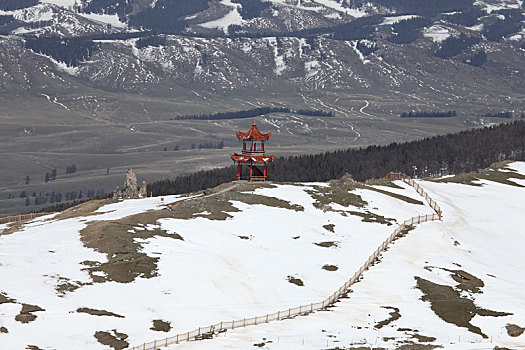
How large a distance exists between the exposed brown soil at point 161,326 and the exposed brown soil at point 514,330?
2911cm

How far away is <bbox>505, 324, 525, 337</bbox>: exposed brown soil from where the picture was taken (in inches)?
2692

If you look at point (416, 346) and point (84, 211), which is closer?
point (416, 346)

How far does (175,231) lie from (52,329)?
30403 millimetres

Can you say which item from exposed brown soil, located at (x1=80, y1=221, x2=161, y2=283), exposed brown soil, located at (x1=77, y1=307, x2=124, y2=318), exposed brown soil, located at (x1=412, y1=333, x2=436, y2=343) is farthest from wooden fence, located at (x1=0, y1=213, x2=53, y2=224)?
exposed brown soil, located at (x1=412, y1=333, x2=436, y2=343)

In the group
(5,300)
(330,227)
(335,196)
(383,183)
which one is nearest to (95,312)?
(5,300)

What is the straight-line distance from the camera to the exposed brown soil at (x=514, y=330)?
68.4m

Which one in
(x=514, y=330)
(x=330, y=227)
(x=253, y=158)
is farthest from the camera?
(x=253, y=158)

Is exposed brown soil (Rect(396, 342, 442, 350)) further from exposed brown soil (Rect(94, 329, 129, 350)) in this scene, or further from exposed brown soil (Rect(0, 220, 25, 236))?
exposed brown soil (Rect(0, 220, 25, 236))

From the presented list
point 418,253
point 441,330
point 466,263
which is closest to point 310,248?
point 418,253

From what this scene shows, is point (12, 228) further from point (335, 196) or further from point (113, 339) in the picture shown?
point (335, 196)

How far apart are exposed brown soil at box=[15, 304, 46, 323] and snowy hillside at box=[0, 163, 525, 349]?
0.28 ft

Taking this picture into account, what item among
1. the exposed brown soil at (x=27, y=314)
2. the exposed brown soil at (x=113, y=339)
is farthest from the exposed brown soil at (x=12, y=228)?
the exposed brown soil at (x=113, y=339)

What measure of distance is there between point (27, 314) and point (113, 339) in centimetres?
710

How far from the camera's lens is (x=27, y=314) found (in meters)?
60.5
